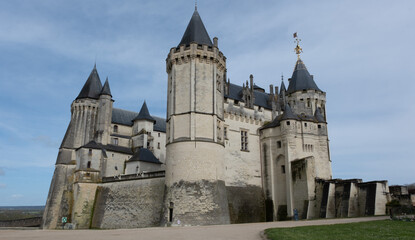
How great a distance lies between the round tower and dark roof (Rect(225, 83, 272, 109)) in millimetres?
5245

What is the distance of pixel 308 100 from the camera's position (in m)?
40.7

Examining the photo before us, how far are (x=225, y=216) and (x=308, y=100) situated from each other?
1882 centimetres

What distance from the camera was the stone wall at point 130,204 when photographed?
31.0m

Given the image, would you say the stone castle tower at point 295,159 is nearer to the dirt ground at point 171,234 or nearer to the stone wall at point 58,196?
the dirt ground at point 171,234

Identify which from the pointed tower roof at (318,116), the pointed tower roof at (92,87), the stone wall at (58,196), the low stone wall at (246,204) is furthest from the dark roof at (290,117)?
the pointed tower roof at (92,87)

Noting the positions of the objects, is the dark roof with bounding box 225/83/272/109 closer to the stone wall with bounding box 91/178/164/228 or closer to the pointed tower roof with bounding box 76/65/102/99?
the stone wall with bounding box 91/178/164/228

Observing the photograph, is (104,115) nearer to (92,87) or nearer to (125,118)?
(125,118)

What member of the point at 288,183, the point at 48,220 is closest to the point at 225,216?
the point at 288,183

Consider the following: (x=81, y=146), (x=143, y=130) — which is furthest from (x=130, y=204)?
(x=143, y=130)

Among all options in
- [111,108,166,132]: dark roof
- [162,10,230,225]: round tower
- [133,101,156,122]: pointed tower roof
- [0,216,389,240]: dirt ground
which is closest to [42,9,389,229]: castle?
[162,10,230,225]: round tower

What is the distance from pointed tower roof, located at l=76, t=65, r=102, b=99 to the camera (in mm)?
46375

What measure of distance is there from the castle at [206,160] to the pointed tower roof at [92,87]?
0.64ft

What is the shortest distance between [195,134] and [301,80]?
18.9 m

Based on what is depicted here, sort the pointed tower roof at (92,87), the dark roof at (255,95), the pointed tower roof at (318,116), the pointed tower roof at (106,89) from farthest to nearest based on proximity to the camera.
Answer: the pointed tower roof at (92,87) < the pointed tower roof at (106,89) < the dark roof at (255,95) < the pointed tower roof at (318,116)
